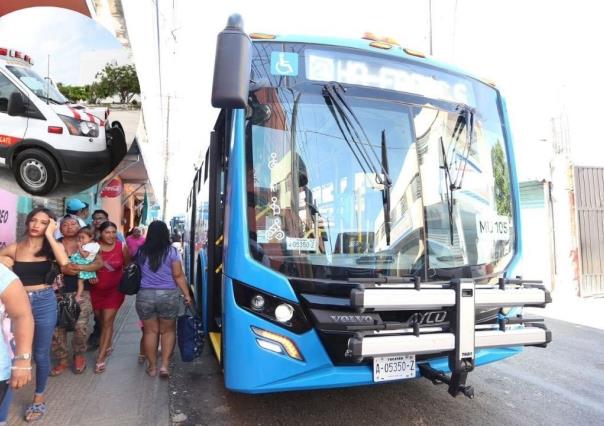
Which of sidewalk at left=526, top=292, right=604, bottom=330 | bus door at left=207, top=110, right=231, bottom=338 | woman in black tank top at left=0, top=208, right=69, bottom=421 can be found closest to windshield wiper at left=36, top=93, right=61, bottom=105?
woman in black tank top at left=0, top=208, right=69, bottom=421

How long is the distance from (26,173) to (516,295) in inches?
192

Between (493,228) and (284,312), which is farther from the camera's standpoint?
(493,228)

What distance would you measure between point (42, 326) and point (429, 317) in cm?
303

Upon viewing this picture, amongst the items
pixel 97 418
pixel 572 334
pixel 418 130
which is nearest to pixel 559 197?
pixel 572 334

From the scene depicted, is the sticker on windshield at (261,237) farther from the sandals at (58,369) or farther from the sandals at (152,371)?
the sandals at (58,369)

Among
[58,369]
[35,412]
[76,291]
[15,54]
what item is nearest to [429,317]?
[35,412]

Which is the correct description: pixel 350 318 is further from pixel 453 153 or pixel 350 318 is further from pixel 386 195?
pixel 453 153

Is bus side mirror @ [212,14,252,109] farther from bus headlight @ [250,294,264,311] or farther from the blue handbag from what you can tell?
the blue handbag

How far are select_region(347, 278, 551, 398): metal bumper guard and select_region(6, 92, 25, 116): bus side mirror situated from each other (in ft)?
12.9

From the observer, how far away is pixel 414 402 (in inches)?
154

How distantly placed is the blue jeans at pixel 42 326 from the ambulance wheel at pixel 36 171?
1.71 metres

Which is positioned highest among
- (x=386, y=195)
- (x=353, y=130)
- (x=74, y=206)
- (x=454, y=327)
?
(x=353, y=130)

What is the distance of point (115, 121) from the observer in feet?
18.6

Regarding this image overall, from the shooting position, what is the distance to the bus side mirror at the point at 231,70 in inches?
104
